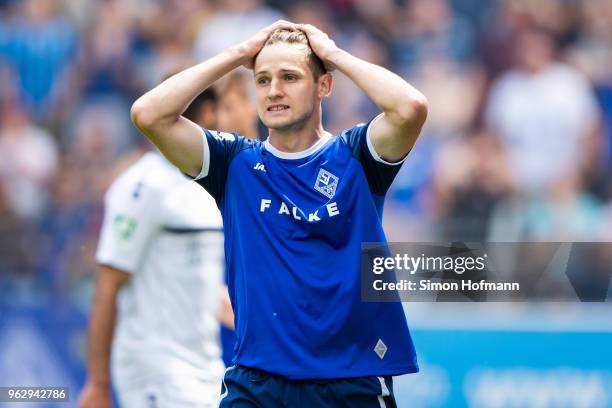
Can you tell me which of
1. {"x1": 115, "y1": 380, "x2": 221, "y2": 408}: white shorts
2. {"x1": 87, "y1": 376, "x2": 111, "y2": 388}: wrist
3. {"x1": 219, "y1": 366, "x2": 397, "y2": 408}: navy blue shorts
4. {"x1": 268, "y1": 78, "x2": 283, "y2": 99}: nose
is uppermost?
{"x1": 268, "y1": 78, "x2": 283, "y2": 99}: nose

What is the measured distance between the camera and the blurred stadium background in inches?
380

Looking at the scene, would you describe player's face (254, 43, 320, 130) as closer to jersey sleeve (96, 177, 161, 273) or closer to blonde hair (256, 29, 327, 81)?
blonde hair (256, 29, 327, 81)

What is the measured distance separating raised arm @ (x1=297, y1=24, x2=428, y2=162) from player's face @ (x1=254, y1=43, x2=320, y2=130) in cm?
15

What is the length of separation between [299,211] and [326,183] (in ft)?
0.58

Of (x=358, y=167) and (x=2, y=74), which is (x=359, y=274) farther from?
(x=2, y=74)

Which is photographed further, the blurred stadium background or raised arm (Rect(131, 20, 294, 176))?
the blurred stadium background

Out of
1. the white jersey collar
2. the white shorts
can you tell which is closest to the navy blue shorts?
the white jersey collar

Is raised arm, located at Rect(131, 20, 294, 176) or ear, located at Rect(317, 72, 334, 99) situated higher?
ear, located at Rect(317, 72, 334, 99)

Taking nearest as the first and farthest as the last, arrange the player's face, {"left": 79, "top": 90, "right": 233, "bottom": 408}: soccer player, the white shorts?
the player's face, the white shorts, {"left": 79, "top": 90, "right": 233, "bottom": 408}: soccer player

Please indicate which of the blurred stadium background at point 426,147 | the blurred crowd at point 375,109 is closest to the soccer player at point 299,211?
the blurred stadium background at point 426,147

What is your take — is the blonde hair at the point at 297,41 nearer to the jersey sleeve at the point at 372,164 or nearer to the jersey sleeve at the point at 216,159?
the jersey sleeve at the point at 372,164

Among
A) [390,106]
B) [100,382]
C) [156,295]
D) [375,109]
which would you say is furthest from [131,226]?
[375,109]

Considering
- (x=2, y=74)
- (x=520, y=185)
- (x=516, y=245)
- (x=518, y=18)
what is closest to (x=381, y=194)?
(x=516, y=245)

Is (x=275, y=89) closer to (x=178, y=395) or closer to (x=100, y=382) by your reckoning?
(x=178, y=395)
